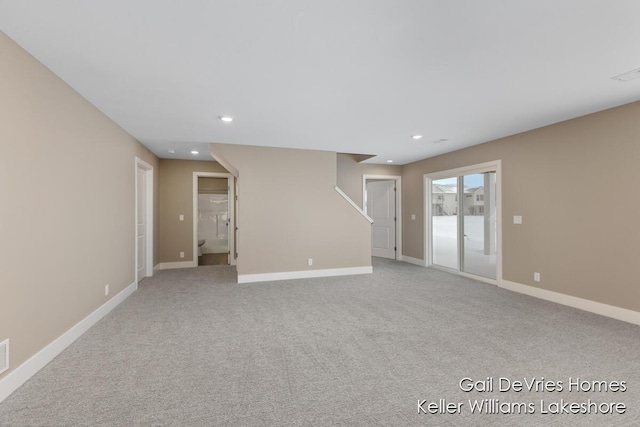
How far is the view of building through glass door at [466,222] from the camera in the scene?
525 centimetres

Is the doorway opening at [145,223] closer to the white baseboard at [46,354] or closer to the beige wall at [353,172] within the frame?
the white baseboard at [46,354]

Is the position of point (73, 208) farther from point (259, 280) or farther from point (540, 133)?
point (540, 133)

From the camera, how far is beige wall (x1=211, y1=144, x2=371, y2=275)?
16.9ft

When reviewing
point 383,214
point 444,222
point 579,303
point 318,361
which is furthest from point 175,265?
point 579,303

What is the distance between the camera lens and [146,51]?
2.14m

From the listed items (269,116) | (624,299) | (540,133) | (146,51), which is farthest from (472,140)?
(146,51)

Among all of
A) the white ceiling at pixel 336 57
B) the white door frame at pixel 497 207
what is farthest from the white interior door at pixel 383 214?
the white ceiling at pixel 336 57

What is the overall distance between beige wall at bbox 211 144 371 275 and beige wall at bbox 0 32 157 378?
2003 millimetres

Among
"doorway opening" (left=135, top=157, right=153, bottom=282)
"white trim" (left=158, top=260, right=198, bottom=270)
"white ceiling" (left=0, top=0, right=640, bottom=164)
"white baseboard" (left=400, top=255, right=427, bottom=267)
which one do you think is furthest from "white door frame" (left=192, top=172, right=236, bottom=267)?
"white baseboard" (left=400, top=255, right=427, bottom=267)

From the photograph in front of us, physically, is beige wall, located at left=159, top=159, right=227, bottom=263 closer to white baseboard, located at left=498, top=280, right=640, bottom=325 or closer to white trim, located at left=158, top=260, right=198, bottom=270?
white trim, located at left=158, top=260, right=198, bottom=270

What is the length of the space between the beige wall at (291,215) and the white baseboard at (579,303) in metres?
2.59

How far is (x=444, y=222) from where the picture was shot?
636cm

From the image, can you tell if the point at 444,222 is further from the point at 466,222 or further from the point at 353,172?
the point at 353,172

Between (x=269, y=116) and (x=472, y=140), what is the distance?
3.48m
